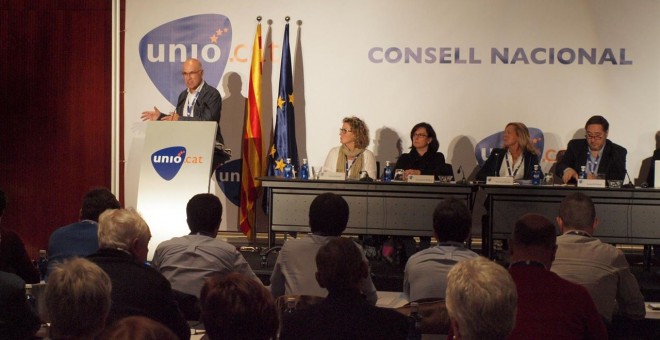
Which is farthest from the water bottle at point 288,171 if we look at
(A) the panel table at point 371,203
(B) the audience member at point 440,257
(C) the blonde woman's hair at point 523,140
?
(B) the audience member at point 440,257

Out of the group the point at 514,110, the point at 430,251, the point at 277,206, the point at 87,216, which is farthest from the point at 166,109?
the point at 430,251

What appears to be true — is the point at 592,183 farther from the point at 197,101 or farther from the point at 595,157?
the point at 197,101

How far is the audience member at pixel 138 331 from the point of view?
1.51 metres

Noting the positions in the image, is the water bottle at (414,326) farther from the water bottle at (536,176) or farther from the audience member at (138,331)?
the water bottle at (536,176)

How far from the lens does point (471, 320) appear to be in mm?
2242

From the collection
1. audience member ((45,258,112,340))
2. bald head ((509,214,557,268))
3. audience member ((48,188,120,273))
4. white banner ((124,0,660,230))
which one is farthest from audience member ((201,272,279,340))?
white banner ((124,0,660,230))

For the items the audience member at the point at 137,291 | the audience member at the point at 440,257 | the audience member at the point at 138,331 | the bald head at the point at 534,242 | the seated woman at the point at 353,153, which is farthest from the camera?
the seated woman at the point at 353,153

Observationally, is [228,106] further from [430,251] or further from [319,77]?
[430,251]

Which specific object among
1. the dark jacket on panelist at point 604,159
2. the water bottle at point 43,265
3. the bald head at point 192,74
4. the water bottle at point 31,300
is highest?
the bald head at point 192,74

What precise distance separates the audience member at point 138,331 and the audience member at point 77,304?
660mm

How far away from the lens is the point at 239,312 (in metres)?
2.01

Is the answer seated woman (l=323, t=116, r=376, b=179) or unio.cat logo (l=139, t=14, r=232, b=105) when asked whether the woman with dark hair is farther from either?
unio.cat logo (l=139, t=14, r=232, b=105)

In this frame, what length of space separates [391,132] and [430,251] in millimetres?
4863

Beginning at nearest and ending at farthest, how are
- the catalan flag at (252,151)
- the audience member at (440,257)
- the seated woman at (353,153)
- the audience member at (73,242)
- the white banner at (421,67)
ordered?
1. the audience member at (440,257)
2. the audience member at (73,242)
3. the seated woman at (353,153)
4. the catalan flag at (252,151)
5. the white banner at (421,67)
